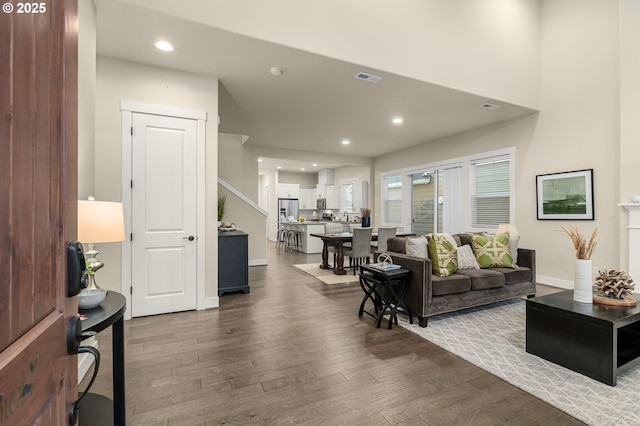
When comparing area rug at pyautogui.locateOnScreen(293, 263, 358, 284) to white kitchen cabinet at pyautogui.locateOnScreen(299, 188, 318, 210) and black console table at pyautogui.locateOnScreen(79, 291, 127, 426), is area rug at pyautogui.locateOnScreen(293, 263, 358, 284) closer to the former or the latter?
black console table at pyautogui.locateOnScreen(79, 291, 127, 426)

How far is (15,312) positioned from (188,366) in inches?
89.9

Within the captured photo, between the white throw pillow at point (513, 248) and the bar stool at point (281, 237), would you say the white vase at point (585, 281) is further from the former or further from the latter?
the bar stool at point (281, 237)

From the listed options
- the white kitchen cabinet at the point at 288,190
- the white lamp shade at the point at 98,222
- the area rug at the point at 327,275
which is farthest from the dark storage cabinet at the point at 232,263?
the white kitchen cabinet at the point at 288,190

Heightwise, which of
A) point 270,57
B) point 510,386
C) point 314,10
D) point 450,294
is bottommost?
point 510,386

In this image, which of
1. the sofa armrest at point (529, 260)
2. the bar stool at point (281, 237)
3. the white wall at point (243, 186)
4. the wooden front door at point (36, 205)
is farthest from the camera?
the bar stool at point (281, 237)

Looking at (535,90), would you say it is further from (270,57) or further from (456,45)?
(270,57)

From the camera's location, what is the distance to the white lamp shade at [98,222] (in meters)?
1.78

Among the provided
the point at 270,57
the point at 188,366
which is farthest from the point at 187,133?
the point at 188,366

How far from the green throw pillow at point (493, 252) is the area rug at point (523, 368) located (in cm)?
64

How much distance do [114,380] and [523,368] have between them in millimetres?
2844

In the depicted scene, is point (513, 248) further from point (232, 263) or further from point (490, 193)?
point (232, 263)

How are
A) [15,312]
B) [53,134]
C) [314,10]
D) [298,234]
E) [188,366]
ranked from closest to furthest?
[15,312]
[53,134]
[188,366]
[314,10]
[298,234]

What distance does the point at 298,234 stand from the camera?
367 inches

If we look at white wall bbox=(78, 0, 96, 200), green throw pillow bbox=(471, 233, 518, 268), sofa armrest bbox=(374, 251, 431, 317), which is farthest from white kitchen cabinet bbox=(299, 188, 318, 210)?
white wall bbox=(78, 0, 96, 200)
